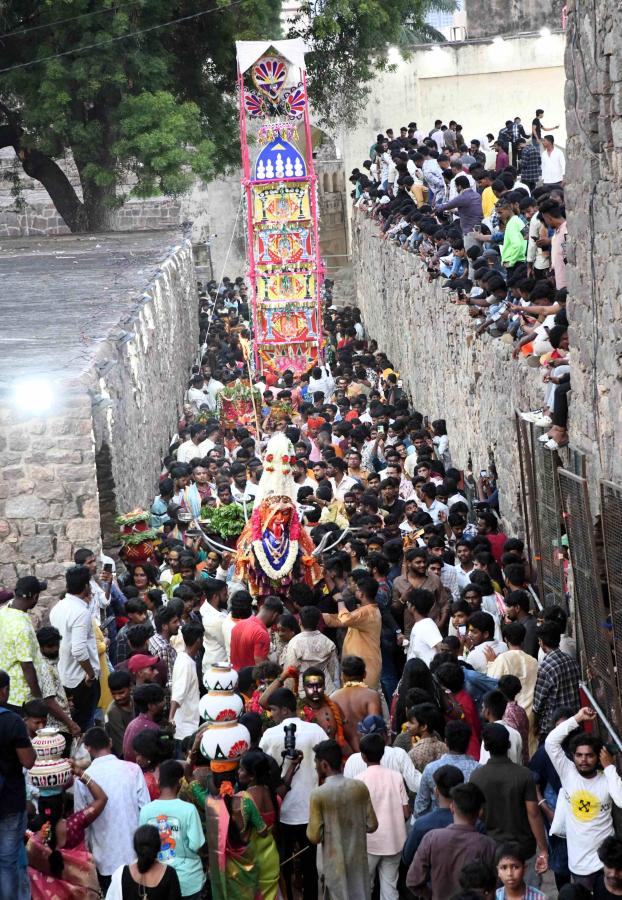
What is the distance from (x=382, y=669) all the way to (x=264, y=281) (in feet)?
50.5

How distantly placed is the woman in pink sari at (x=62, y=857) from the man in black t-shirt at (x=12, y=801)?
103 mm

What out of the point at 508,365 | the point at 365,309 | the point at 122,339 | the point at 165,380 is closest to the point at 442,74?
the point at 365,309

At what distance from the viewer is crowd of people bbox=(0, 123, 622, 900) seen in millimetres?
7660

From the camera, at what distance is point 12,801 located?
7719 mm

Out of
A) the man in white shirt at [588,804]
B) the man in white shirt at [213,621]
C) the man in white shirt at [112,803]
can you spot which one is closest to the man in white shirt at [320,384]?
the man in white shirt at [213,621]

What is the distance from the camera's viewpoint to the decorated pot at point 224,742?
8156 millimetres

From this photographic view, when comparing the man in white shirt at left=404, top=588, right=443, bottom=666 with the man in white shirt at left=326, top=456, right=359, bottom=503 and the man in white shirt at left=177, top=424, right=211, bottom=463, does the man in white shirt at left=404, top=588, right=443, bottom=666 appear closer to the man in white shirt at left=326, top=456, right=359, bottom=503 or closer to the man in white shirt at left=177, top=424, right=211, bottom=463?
the man in white shirt at left=326, top=456, right=359, bottom=503

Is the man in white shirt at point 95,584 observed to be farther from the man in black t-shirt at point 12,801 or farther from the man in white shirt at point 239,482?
the man in black t-shirt at point 12,801

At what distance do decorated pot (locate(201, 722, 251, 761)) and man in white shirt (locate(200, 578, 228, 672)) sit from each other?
208 cm

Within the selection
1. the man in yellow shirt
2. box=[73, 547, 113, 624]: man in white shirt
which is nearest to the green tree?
the man in yellow shirt

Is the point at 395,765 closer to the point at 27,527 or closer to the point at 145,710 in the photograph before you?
the point at 145,710

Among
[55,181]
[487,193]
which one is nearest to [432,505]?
[487,193]

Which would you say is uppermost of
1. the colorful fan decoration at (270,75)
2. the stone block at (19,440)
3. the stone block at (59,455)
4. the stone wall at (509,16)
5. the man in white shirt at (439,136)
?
the stone wall at (509,16)

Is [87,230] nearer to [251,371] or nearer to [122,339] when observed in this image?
[251,371]
